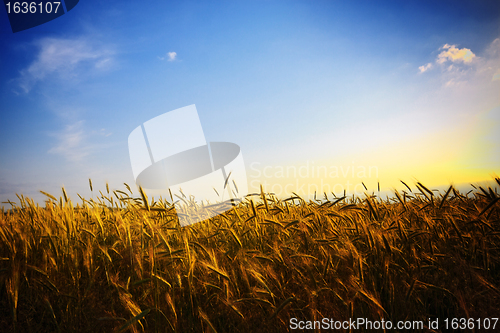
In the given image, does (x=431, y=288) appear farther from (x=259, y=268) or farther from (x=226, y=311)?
(x=226, y=311)

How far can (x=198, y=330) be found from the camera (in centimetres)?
133

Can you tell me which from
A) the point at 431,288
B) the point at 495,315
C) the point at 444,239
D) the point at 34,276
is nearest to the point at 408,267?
the point at 431,288

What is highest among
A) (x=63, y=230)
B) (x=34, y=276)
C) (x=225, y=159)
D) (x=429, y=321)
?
(x=225, y=159)

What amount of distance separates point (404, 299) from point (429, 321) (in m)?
0.20

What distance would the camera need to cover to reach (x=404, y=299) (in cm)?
142

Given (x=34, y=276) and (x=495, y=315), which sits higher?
(x=34, y=276)

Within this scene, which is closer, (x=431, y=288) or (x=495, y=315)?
(x=495, y=315)

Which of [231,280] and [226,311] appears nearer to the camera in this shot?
[226,311]

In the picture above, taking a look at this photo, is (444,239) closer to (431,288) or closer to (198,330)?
(431,288)

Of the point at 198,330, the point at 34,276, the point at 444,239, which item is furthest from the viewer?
the point at 444,239

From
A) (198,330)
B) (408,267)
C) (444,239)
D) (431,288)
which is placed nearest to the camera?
(198,330)

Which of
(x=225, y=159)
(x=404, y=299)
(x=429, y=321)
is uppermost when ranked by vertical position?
(x=225, y=159)

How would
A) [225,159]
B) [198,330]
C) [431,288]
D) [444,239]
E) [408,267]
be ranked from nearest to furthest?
[198,330]
[431,288]
[408,267]
[444,239]
[225,159]

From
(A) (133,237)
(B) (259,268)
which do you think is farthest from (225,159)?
(B) (259,268)
